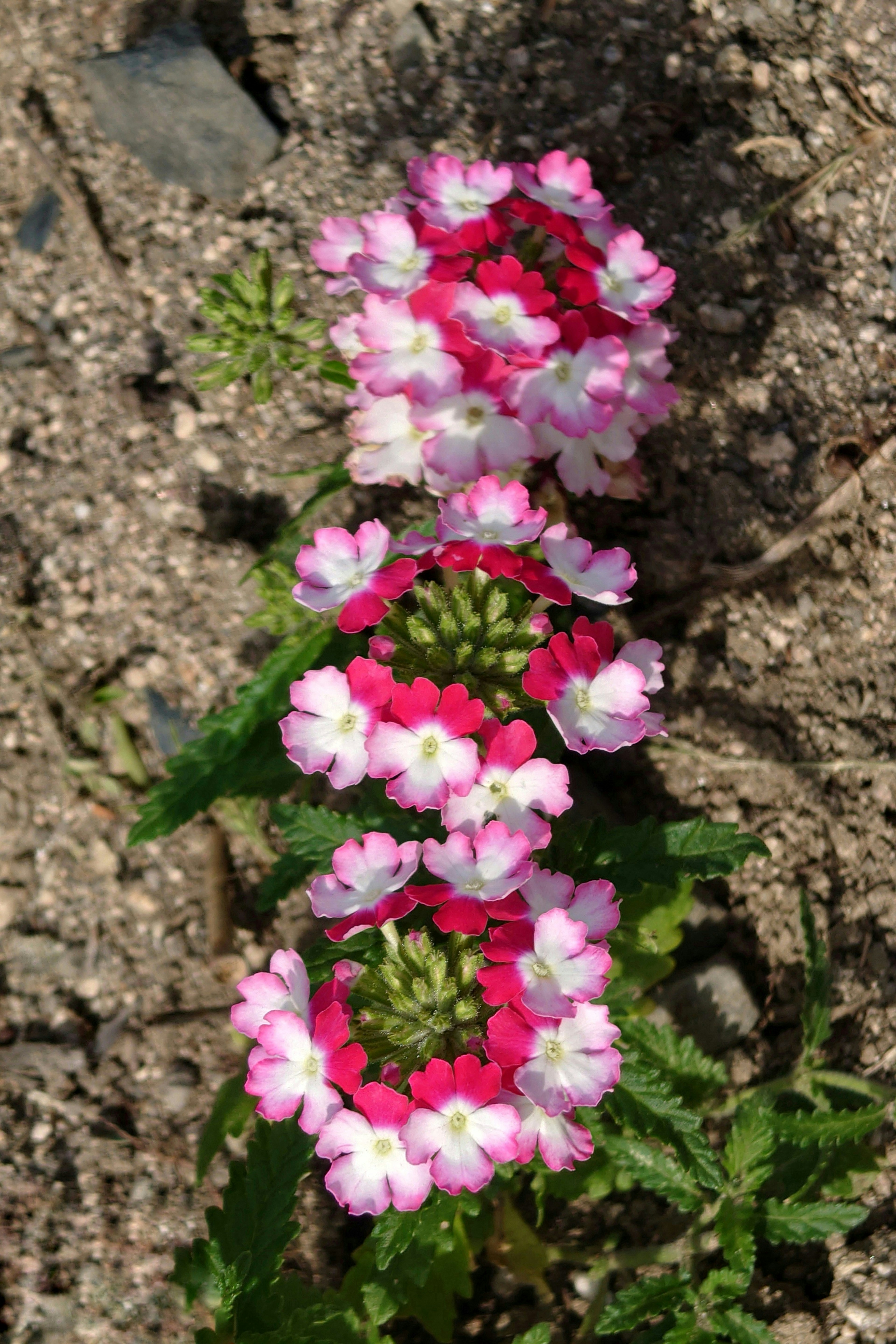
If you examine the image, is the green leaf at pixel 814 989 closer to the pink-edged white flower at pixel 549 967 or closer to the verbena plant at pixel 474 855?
the verbena plant at pixel 474 855

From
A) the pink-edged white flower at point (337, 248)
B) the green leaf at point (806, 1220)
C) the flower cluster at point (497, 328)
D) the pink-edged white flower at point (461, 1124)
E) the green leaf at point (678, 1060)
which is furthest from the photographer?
the pink-edged white flower at point (337, 248)

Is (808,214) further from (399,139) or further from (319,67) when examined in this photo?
(319,67)

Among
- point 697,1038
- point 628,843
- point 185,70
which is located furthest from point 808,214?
point 697,1038

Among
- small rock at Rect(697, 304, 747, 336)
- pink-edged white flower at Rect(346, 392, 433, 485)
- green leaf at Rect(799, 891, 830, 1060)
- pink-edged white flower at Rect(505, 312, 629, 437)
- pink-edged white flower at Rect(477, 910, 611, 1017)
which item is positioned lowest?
green leaf at Rect(799, 891, 830, 1060)

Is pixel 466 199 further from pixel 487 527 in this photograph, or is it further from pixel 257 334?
pixel 487 527

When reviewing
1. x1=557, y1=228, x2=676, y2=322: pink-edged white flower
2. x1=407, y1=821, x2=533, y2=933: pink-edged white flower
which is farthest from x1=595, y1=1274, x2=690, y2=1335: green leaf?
x1=557, y1=228, x2=676, y2=322: pink-edged white flower

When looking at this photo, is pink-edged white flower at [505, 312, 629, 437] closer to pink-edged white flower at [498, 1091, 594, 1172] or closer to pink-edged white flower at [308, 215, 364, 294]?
pink-edged white flower at [308, 215, 364, 294]

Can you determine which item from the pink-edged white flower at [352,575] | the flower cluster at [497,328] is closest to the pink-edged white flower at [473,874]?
the pink-edged white flower at [352,575]
